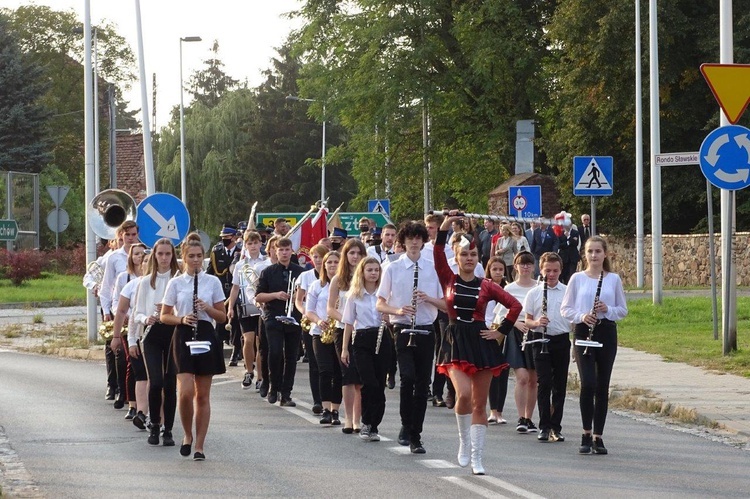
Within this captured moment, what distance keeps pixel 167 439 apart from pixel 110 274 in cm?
346

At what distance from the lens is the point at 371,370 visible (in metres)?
12.7

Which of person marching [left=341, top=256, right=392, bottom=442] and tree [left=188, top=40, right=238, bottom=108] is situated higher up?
tree [left=188, top=40, right=238, bottom=108]

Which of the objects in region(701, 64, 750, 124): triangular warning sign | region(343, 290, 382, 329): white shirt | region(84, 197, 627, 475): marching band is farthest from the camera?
region(701, 64, 750, 124): triangular warning sign

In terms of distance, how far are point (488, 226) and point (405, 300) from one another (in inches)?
680

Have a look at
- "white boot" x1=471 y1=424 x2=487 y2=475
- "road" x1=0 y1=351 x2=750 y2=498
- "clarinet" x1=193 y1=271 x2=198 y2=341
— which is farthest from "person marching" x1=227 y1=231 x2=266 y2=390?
"white boot" x1=471 y1=424 x2=487 y2=475

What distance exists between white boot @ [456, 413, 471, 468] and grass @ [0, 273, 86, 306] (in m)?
29.5

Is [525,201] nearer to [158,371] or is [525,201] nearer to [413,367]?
[158,371]

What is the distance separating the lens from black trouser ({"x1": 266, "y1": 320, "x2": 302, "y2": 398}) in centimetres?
1574

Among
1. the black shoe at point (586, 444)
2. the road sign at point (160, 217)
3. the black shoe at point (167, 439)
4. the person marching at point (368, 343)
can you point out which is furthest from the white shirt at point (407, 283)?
the road sign at point (160, 217)

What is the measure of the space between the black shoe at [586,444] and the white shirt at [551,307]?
1.04 metres

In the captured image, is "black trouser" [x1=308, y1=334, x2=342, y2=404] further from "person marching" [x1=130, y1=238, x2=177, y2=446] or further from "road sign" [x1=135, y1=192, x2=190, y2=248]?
"road sign" [x1=135, y1=192, x2=190, y2=248]

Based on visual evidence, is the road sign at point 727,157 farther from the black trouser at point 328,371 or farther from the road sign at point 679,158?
the black trouser at point 328,371

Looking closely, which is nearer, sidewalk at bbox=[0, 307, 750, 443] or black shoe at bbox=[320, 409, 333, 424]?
sidewalk at bbox=[0, 307, 750, 443]

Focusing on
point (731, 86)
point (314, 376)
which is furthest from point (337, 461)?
point (731, 86)
